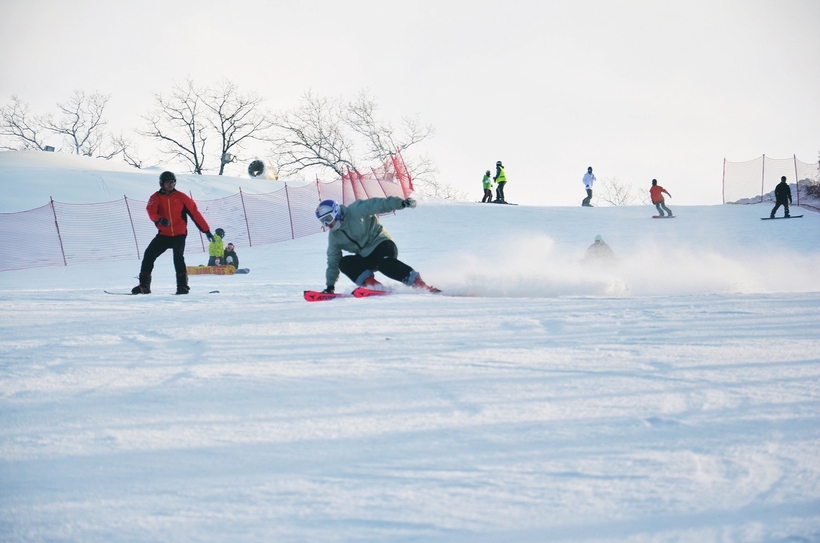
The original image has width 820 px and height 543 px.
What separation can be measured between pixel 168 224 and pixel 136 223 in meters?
16.9

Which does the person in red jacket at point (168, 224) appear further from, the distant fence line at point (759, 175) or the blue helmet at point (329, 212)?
the distant fence line at point (759, 175)

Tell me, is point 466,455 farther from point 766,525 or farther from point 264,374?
point 264,374

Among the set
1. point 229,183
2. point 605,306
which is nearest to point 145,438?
point 605,306

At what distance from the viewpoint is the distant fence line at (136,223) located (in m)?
19.7

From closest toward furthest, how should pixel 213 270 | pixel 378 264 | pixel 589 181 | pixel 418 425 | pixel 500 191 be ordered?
pixel 418 425, pixel 378 264, pixel 213 270, pixel 589 181, pixel 500 191

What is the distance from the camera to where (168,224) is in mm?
7859

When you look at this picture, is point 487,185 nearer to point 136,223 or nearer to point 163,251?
point 136,223

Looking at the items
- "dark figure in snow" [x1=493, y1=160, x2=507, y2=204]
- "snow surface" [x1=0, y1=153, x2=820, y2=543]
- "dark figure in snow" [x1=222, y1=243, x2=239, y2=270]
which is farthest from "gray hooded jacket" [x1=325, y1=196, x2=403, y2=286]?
"dark figure in snow" [x1=493, y1=160, x2=507, y2=204]

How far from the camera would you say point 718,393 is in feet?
9.02

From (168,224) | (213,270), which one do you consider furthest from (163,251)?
(213,270)

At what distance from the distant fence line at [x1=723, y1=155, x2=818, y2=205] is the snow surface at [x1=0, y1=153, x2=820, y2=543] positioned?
25.8 metres

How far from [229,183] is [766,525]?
3280cm

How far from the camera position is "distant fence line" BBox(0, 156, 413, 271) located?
19703mm

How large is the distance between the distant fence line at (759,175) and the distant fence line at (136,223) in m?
14.1
